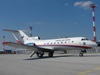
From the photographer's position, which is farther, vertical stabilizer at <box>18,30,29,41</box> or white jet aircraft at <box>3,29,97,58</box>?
vertical stabilizer at <box>18,30,29,41</box>

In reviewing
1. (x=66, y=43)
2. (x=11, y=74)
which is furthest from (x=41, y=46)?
(x=11, y=74)

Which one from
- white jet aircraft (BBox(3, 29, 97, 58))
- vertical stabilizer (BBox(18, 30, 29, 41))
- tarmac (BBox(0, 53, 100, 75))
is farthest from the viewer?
vertical stabilizer (BBox(18, 30, 29, 41))

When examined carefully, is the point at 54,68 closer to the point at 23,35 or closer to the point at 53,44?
the point at 53,44

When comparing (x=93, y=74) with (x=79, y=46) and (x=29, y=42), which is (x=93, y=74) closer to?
(x=79, y=46)

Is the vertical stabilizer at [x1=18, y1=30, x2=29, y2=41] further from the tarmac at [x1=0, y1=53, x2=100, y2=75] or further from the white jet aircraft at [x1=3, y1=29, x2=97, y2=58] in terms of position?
the tarmac at [x1=0, y1=53, x2=100, y2=75]

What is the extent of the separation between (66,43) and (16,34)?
12.9 meters

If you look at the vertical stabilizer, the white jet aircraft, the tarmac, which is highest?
the vertical stabilizer

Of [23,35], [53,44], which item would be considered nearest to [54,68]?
[53,44]

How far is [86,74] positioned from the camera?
12.0 meters

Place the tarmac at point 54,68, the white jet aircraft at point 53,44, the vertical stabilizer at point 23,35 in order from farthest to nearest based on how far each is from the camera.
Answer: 1. the vertical stabilizer at point 23,35
2. the white jet aircraft at point 53,44
3. the tarmac at point 54,68

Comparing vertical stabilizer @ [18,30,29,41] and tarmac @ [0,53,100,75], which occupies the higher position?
vertical stabilizer @ [18,30,29,41]

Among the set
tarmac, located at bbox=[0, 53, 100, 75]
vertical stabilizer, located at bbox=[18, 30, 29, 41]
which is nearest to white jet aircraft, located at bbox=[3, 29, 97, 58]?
vertical stabilizer, located at bbox=[18, 30, 29, 41]

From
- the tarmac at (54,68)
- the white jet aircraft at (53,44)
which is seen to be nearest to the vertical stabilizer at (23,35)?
the white jet aircraft at (53,44)

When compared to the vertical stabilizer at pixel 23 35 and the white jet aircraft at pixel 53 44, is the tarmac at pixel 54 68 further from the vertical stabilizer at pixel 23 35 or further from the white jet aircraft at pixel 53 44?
the vertical stabilizer at pixel 23 35
